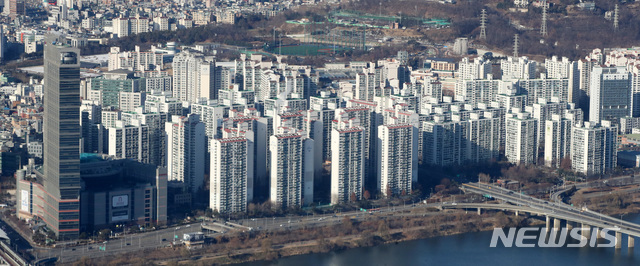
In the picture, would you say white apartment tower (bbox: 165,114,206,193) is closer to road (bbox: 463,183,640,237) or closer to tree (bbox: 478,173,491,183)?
road (bbox: 463,183,640,237)

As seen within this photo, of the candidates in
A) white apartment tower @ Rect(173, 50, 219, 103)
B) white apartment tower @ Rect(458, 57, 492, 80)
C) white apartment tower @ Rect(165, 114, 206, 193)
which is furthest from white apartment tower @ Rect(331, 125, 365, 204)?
white apartment tower @ Rect(458, 57, 492, 80)

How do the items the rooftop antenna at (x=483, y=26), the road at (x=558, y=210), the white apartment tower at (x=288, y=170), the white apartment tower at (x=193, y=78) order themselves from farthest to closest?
the rooftop antenna at (x=483, y=26)
the white apartment tower at (x=193, y=78)
the white apartment tower at (x=288, y=170)
the road at (x=558, y=210)

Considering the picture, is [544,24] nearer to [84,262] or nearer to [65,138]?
[65,138]

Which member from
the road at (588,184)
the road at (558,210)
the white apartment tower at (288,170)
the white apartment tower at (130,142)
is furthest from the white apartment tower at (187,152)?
the road at (588,184)

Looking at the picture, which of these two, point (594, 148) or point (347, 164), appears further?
point (594, 148)

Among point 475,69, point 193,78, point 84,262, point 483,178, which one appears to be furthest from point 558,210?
point 193,78

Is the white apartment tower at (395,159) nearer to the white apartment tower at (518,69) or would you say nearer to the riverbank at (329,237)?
the riverbank at (329,237)
